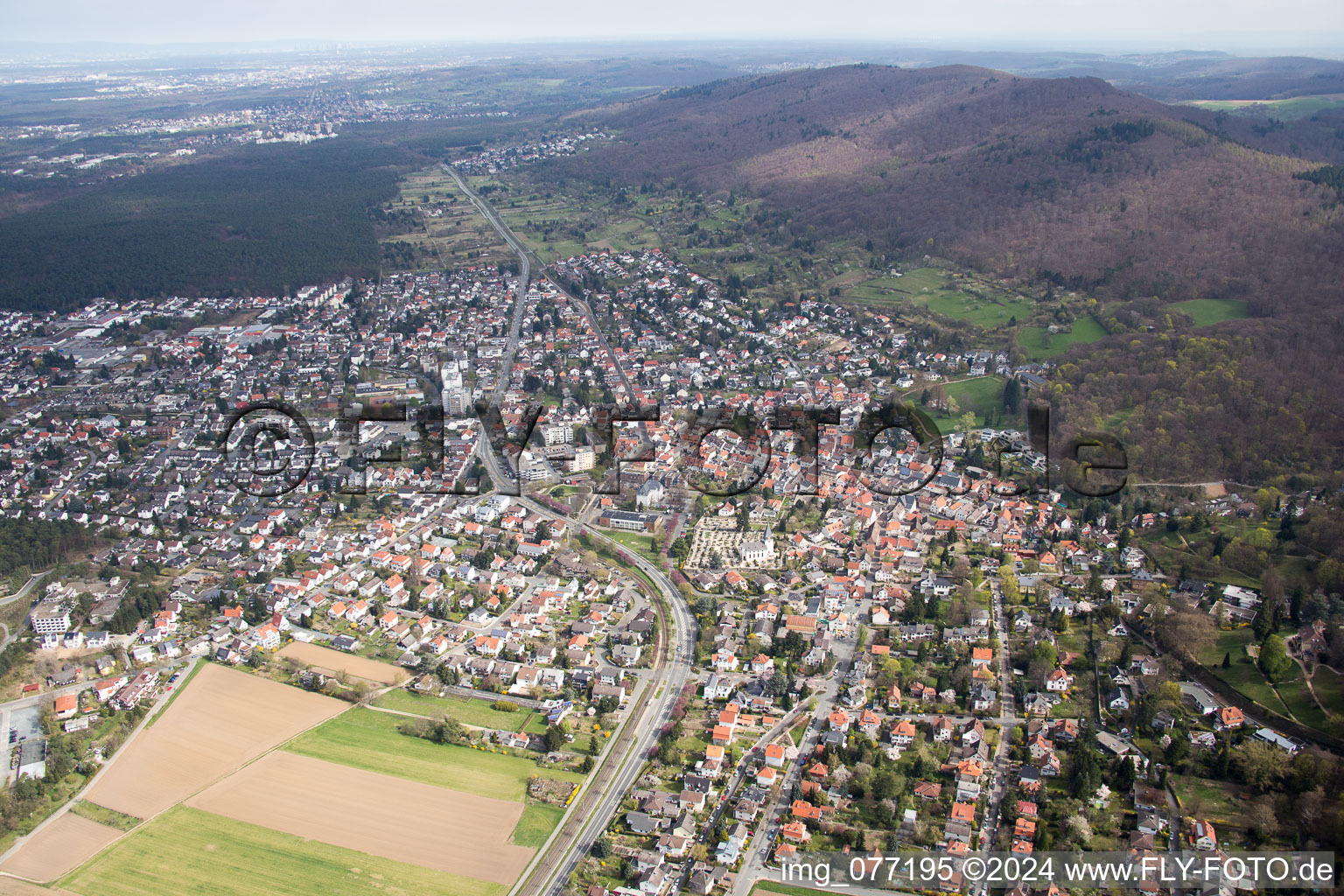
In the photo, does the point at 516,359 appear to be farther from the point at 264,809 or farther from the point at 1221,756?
the point at 1221,756

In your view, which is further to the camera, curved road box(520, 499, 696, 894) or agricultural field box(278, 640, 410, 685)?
→ agricultural field box(278, 640, 410, 685)

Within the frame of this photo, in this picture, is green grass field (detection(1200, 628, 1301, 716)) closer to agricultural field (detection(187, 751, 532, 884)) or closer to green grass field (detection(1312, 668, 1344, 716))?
green grass field (detection(1312, 668, 1344, 716))

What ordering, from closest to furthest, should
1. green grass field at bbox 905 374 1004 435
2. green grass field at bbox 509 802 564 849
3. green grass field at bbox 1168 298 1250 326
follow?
green grass field at bbox 509 802 564 849, green grass field at bbox 905 374 1004 435, green grass field at bbox 1168 298 1250 326

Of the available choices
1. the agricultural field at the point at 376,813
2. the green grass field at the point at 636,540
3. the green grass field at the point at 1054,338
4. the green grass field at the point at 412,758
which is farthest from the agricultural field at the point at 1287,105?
the agricultural field at the point at 376,813

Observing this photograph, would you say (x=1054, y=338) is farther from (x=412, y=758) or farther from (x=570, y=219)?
(x=570, y=219)

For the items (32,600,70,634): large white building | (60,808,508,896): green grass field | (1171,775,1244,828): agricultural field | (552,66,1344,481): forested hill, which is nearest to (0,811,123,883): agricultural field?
(60,808,508,896): green grass field

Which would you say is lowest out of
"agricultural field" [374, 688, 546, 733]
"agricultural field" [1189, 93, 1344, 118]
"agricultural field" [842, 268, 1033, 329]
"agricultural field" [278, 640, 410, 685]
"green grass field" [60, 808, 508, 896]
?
"green grass field" [60, 808, 508, 896]

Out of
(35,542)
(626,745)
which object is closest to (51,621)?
(35,542)
